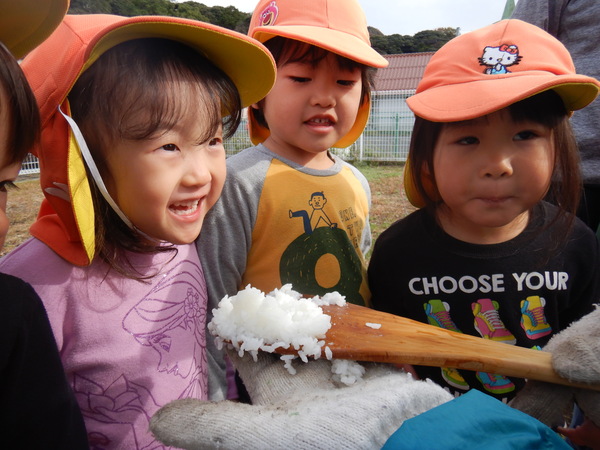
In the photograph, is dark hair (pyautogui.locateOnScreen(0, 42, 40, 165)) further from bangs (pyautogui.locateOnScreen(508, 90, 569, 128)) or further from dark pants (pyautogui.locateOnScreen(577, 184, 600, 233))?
dark pants (pyautogui.locateOnScreen(577, 184, 600, 233))

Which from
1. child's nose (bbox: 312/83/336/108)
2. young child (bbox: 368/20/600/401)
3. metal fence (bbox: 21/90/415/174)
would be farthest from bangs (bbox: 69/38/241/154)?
metal fence (bbox: 21/90/415/174)

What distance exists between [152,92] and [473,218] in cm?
108

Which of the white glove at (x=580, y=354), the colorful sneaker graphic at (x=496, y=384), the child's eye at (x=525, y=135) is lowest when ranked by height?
the colorful sneaker graphic at (x=496, y=384)

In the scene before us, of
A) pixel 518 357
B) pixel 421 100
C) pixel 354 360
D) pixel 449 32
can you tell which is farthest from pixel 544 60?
pixel 449 32

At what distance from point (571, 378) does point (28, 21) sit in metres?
1.45

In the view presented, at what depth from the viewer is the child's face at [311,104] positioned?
1.71m

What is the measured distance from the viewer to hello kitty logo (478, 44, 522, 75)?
146 centimetres

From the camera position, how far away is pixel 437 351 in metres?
1.07

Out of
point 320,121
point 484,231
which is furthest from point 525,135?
point 320,121

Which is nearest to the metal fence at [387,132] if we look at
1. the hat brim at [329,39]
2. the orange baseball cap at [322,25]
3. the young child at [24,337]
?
the orange baseball cap at [322,25]

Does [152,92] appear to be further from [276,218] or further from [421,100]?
[421,100]

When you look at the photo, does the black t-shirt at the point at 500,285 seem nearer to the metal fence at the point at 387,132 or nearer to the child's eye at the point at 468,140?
the child's eye at the point at 468,140

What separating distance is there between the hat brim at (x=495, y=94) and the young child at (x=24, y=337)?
1.09 metres

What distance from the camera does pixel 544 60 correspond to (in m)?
1.47
